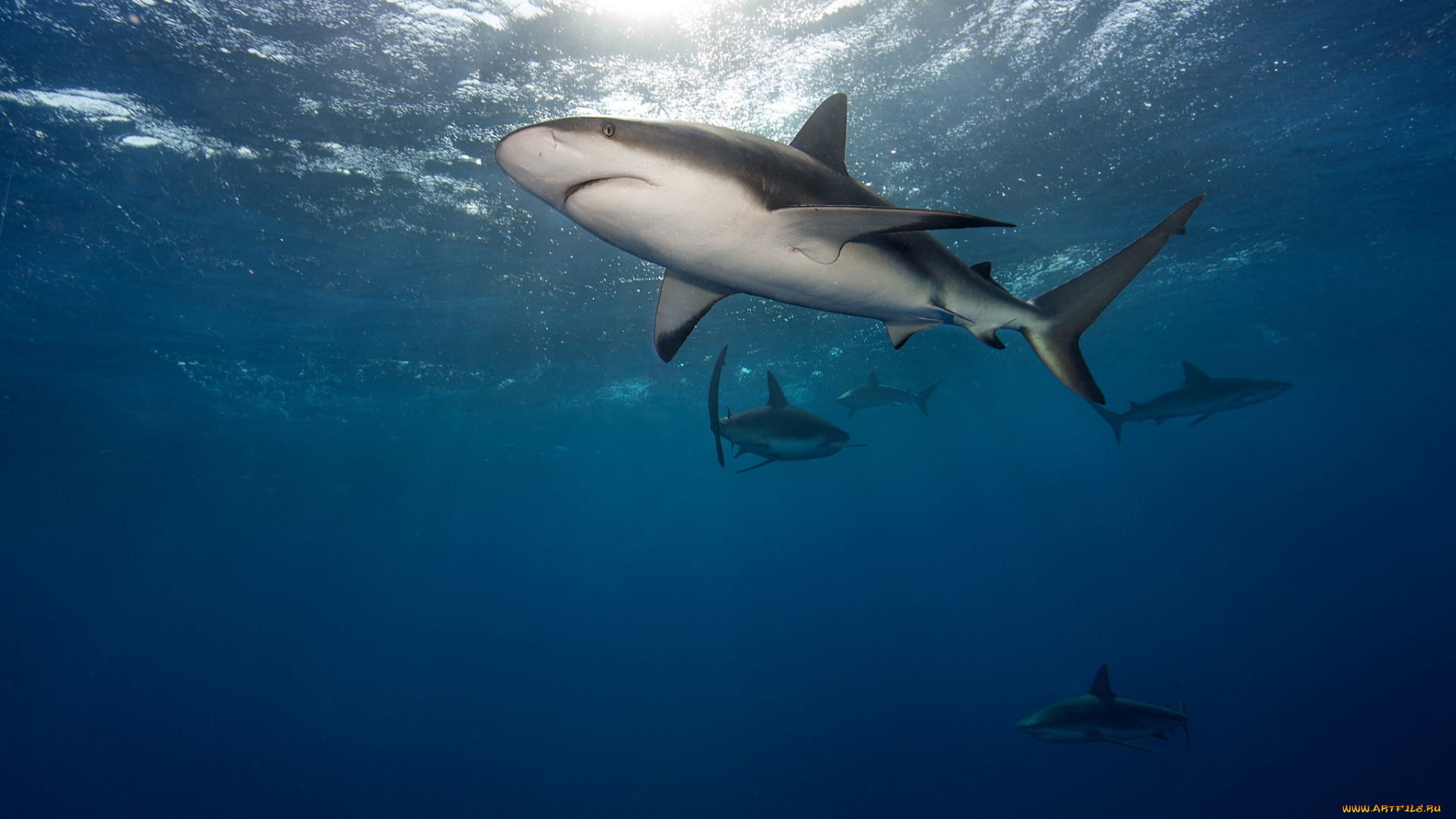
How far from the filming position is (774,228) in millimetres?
1897

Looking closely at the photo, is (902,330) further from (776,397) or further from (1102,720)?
(1102,720)

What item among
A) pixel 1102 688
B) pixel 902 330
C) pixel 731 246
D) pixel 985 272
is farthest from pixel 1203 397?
pixel 731 246

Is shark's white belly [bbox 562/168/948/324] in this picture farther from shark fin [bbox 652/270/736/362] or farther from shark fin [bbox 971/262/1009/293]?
shark fin [bbox 971/262/1009/293]

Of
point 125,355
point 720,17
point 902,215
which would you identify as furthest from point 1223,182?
point 125,355

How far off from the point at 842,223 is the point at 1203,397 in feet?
39.7

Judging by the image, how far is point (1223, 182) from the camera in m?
12.4

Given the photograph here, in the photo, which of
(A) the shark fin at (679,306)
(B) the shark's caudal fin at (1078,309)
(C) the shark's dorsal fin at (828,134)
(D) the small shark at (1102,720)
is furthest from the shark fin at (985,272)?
(D) the small shark at (1102,720)

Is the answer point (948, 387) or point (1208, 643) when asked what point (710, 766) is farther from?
point (1208, 643)

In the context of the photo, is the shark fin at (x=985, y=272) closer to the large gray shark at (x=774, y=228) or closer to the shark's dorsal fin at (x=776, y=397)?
the large gray shark at (x=774, y=228)

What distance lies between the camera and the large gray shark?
1596 mm

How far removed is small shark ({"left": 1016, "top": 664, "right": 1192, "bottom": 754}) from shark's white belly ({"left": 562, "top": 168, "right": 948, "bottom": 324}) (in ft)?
23.5

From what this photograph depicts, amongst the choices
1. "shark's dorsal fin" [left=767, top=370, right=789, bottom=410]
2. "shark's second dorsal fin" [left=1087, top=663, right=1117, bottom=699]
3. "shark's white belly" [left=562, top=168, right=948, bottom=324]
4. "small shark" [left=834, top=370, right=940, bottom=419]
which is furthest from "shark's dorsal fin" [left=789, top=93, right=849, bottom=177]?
"small shark" [left=834, top=370, right=940, bottom=419]

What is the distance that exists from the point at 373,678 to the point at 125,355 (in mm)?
73220

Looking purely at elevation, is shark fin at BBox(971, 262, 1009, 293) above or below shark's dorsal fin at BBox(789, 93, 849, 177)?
below
